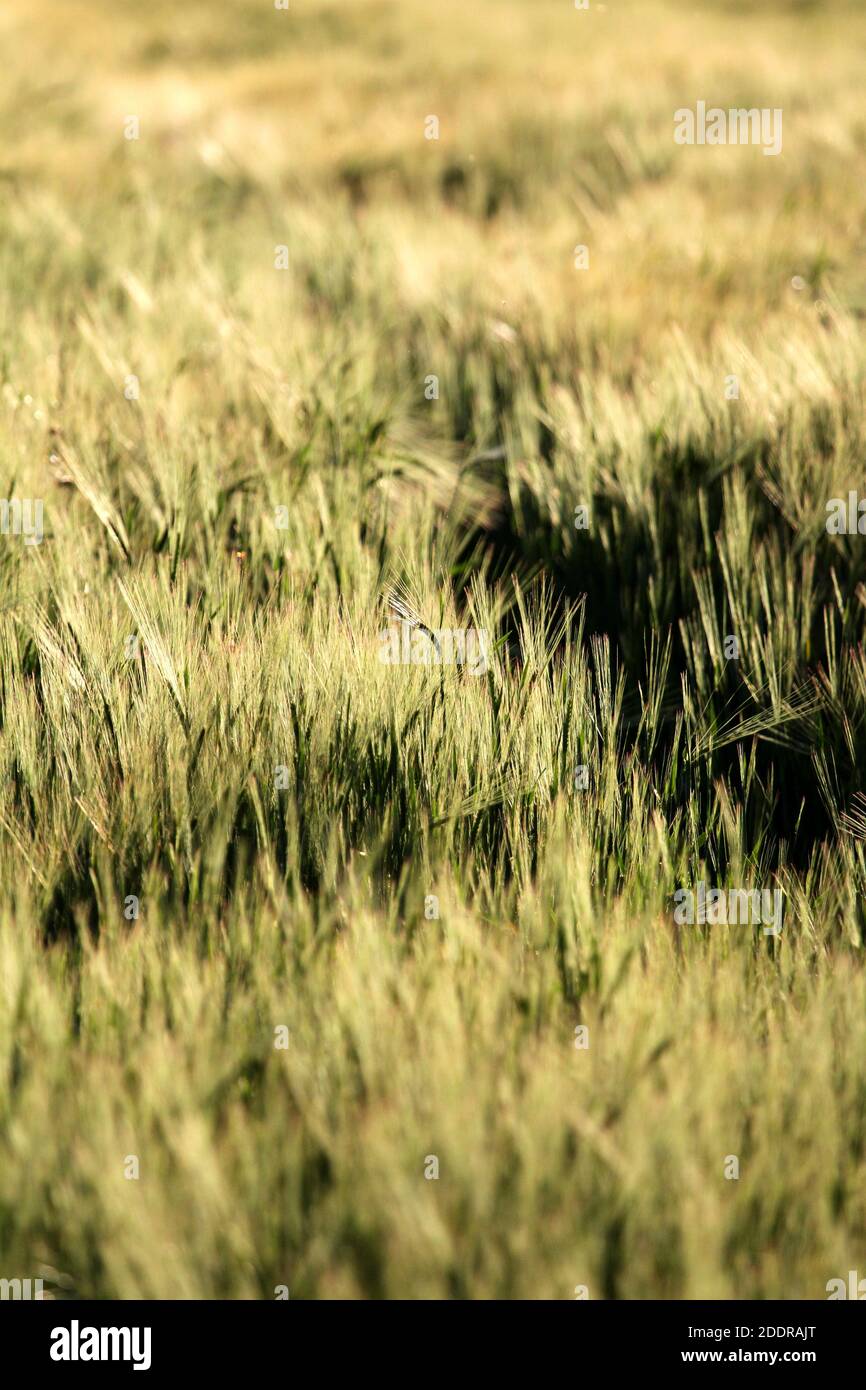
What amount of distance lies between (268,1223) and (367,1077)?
6.0 inches

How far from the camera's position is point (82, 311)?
324 centimetres

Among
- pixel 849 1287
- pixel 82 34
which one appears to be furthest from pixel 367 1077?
pixel 82 34

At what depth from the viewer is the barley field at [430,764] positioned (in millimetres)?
992

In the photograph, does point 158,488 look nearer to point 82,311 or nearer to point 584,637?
point 584,637

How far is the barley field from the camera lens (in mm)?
992

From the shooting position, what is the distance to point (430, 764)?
1536 millimetres

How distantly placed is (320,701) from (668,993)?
0.65m

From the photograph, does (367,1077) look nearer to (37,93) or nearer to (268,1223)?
(268,1223)

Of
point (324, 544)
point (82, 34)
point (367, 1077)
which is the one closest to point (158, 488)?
point (324, 544)

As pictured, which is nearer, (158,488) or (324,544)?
(324,544)

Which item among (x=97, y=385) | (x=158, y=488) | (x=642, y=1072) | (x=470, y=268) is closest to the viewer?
(x=642, y=1072)
